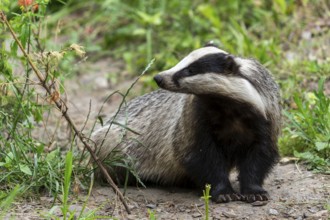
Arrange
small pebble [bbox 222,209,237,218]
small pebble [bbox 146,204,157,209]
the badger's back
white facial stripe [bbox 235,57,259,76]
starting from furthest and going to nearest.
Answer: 1. the badger's back
2. small pebble [bbox 146,204,157,209]
3. white facial stripe [bbox 235,57,259,76]
4. small pebble [bbox 222,209,237,218]

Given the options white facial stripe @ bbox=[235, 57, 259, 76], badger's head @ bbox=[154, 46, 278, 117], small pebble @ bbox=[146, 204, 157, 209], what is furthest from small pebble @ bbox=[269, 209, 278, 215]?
white facial stripe @ bbox=[235, 57, 259, 76]

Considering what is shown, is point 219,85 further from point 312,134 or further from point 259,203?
point 312,134

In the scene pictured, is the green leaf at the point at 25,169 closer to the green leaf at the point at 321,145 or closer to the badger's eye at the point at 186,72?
the badger's eye at the point at 186,72

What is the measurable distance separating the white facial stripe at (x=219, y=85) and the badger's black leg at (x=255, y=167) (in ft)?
1.43

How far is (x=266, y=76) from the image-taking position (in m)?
4.86

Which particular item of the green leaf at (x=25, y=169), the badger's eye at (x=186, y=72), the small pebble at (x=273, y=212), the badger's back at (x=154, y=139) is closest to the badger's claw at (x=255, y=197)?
the small pebble at (x=273, y=212)

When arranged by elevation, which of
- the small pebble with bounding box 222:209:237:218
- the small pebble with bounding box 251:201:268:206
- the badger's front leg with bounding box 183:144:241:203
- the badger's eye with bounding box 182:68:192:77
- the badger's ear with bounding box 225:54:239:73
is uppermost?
the badger's ear with bounding box 225:54:239:73

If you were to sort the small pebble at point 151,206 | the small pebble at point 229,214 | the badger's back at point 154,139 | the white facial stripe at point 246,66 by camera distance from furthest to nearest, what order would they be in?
1. the badger's back at point 154,139
2. the small pebble at point 151,206
3. the white facial stripe at point 246,66
4. the small pebble at point 229,214

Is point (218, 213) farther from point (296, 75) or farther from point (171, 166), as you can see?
point (296, 75)

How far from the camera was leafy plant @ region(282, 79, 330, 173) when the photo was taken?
528 cm

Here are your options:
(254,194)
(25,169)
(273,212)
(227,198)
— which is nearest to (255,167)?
(254,194)

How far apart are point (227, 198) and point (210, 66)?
0.88m

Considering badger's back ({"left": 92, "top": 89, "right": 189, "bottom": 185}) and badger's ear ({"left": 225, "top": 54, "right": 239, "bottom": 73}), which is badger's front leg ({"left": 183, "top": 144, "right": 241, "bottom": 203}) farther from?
badger's ear ({"left": 225, "top": 54, "right": 239, "bottom": 73})

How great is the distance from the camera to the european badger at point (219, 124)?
4.59 m
